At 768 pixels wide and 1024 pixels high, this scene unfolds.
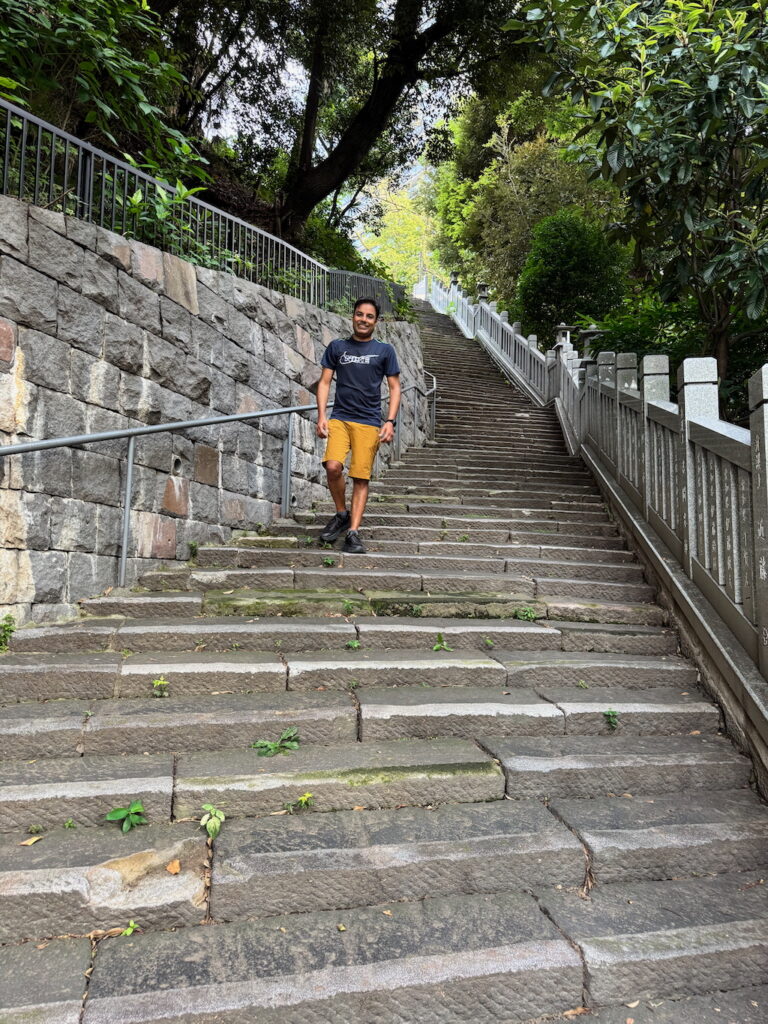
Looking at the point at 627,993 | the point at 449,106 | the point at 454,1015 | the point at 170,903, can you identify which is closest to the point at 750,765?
the point at 627,993

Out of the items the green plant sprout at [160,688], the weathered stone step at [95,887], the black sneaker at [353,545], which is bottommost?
the weathered stone step at [95,887]

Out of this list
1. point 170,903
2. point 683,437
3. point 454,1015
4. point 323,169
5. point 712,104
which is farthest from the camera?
point 323,169

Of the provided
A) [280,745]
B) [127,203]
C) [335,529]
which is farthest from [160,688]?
[127,203]

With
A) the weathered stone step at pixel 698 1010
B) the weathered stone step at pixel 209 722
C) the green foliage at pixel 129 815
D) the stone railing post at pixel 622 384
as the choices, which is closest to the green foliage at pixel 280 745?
the weathered stone step at pixel 209 722

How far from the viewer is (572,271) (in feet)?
48.5

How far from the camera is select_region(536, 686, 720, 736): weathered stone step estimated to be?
2.96 meters

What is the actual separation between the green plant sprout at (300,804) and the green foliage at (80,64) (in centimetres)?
402

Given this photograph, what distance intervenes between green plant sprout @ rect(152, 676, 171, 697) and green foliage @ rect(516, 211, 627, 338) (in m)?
13.8

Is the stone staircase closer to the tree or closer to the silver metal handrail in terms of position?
the silver metal handrail

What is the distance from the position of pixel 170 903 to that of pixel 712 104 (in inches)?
216

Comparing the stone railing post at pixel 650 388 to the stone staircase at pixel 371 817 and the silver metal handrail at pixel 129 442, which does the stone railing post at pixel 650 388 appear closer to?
the stone staircase at pixel 371 817

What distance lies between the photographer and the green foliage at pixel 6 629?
3164 mm

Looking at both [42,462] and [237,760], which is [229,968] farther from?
[42,462]

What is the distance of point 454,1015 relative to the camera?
172 cm
